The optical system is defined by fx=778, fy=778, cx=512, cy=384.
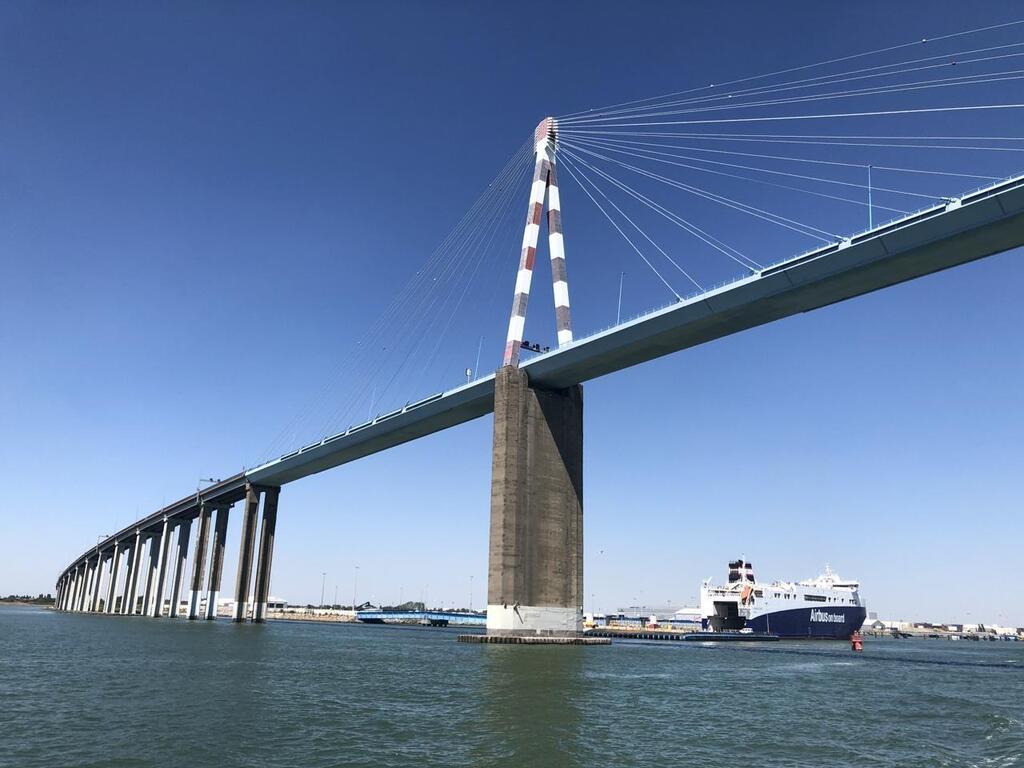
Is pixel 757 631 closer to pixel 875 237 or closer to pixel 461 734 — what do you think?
pixel 875 237

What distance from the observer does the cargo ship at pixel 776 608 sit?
269 feet

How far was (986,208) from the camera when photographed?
31.3 meters

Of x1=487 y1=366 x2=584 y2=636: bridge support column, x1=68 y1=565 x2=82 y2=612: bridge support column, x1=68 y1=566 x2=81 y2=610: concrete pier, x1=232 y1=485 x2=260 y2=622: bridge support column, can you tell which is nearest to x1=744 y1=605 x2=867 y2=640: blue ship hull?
x1=487 y1=366 x2=584 y2=636: bridge support column

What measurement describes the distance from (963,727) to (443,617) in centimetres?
12923

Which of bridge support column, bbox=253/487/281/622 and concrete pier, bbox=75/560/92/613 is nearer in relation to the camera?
bridge support column, bbox=253/487/281/622

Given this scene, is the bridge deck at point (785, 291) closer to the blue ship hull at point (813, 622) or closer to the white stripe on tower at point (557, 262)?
the white stripe on tower at point (557, 262)

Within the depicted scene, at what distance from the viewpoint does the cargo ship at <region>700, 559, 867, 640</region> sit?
269 feet

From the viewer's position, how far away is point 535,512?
49375mm

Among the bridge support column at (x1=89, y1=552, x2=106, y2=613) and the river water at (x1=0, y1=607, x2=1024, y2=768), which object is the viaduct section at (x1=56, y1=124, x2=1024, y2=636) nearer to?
the river water at (x1=0, y1=607, x2=1024, y2=768)

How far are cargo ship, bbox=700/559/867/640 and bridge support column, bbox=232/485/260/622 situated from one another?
4972 centimetres

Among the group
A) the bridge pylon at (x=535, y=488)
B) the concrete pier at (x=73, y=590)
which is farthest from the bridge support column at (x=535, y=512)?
the concrete pier at (x=73, y=590)

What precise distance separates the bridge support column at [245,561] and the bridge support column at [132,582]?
34082 millimetres

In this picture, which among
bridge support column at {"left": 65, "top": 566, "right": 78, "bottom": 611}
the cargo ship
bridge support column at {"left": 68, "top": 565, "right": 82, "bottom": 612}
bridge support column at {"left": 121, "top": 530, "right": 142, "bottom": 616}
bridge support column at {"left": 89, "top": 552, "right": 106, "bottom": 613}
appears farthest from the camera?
bridge support column at {"left": 65, "top": 566, "right": 78, "bottom": 611}

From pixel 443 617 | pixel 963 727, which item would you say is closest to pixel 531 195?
pixel 963 727
